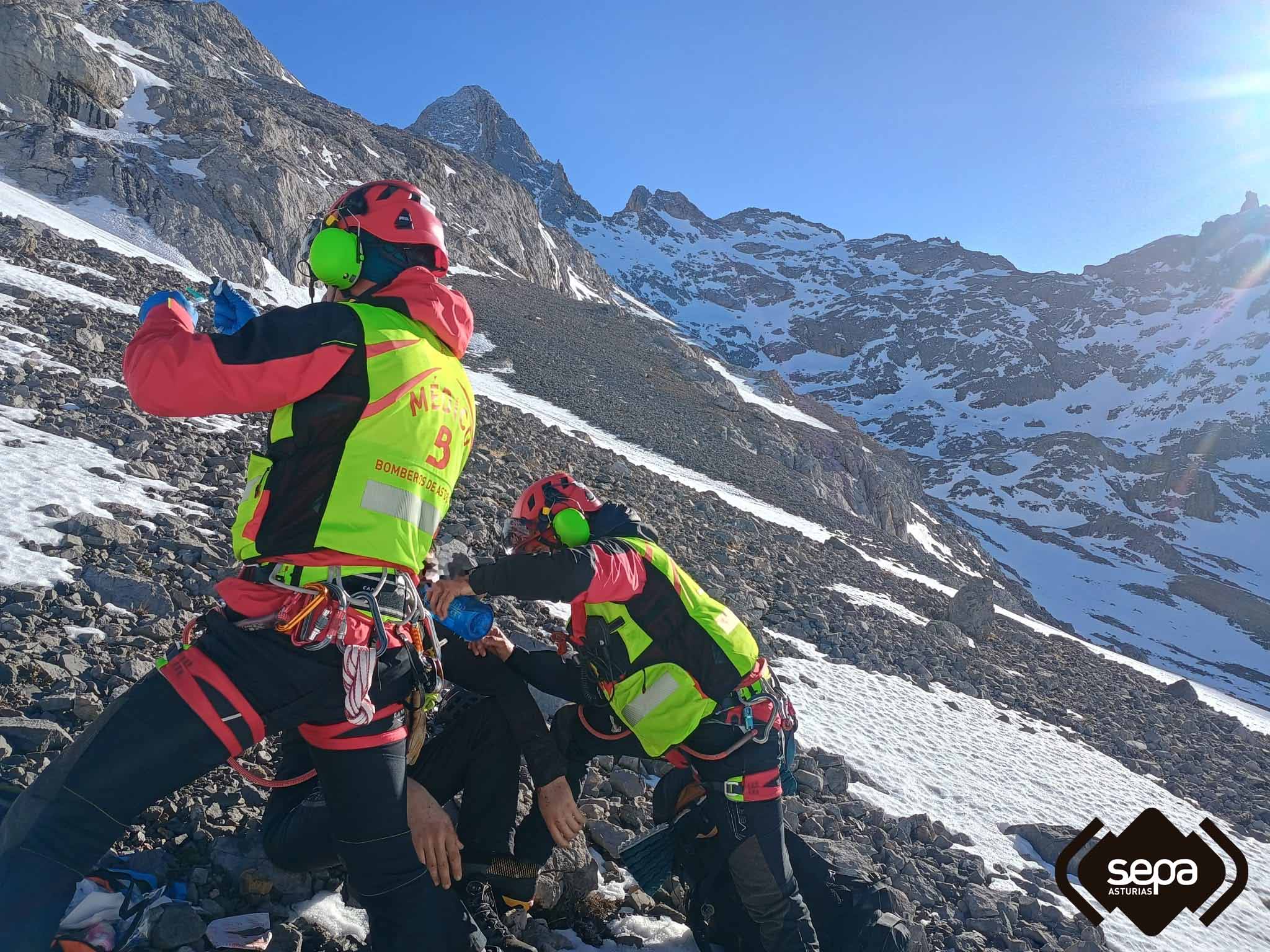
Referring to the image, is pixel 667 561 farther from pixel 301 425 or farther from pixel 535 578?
pixel 301 425

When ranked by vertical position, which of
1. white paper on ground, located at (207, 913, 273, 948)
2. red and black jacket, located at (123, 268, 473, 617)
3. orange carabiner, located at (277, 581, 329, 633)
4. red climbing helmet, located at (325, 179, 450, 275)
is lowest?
white paper on ground, located at (207, 913, 273, 948)

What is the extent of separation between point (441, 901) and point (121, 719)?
123 cm

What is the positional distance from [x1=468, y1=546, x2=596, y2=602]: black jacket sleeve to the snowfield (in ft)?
15.5

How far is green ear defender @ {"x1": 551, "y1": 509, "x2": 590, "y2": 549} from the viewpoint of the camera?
399 centimetres

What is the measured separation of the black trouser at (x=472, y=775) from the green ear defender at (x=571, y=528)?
3.15ft

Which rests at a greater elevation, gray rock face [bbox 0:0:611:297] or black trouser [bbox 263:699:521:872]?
gray rock face [bbox 0:0:611:297]

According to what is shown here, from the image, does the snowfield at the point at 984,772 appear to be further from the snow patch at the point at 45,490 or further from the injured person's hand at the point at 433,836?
the snow patch at the point at 45,490

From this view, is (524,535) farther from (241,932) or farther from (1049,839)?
(1049,839)

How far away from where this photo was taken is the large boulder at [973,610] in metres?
17.1

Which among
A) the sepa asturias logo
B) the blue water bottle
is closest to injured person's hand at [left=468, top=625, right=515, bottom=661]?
the blue water bottle

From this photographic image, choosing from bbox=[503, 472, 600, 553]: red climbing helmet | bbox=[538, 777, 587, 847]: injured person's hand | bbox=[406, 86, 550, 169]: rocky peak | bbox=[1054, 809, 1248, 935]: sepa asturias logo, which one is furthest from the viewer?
bbox=[406, 86, 550, 169]: rocky peak

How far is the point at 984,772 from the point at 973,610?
30.5 ft

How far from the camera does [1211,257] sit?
19238 centimetres

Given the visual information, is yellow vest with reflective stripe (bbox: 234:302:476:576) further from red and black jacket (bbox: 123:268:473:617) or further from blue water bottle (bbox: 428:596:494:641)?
blue water bottle (bbox: 428:596:494:641)
